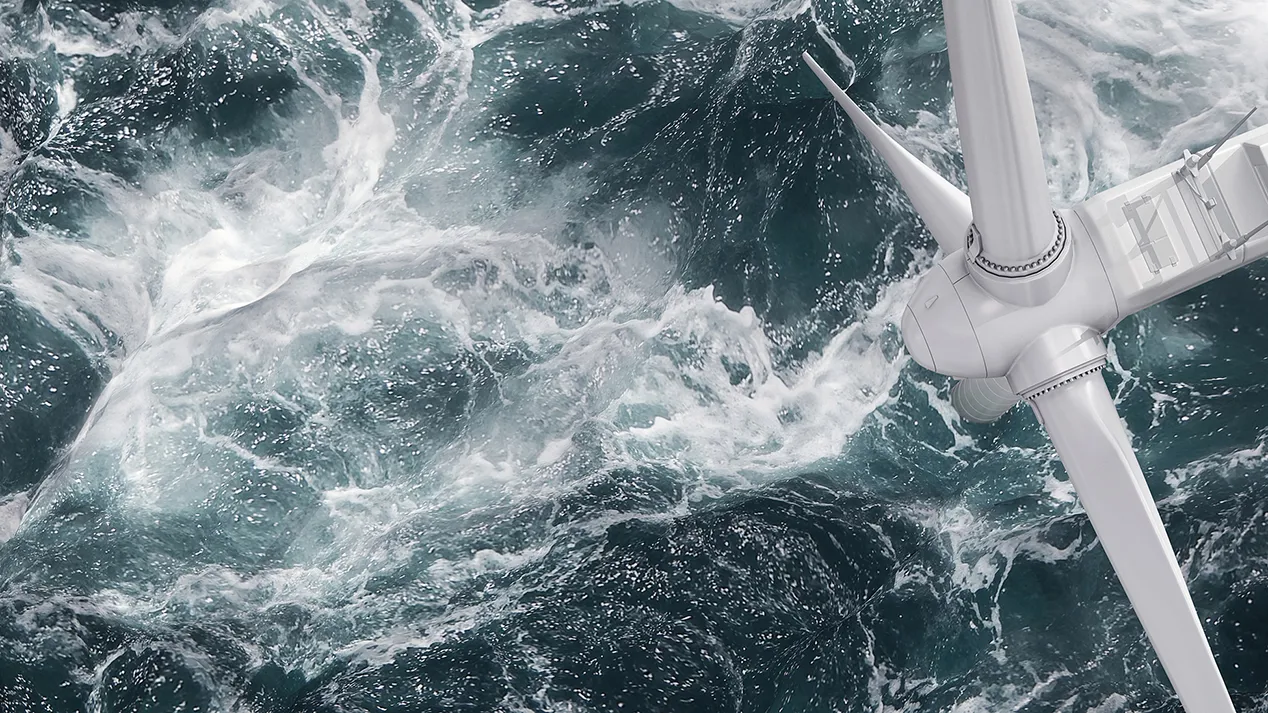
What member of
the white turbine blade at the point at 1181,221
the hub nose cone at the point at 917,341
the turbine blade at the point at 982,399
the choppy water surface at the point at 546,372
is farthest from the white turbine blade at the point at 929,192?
the choppy water surface at the point at 546,372

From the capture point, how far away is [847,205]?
19.0m

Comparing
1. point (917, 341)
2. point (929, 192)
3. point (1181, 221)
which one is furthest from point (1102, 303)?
point (929, 192)

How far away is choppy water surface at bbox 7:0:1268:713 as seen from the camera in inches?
725

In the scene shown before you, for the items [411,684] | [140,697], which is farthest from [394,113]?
[140,697]

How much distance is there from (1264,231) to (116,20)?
20.9 metres

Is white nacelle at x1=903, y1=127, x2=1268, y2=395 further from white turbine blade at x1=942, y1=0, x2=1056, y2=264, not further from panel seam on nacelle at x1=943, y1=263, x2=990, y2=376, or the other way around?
white turbine blade at x1=942, y1=0, x2=1056, y2=264

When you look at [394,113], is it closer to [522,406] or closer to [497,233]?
[497,233]

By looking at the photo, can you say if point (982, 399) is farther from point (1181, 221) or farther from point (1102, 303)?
point (1181, 221)

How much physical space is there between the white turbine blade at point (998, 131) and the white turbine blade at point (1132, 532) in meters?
2.49

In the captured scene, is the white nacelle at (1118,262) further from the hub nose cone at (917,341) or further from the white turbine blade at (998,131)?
the white turbine blade at (998,131)

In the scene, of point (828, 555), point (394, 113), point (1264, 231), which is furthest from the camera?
point (394, 113)

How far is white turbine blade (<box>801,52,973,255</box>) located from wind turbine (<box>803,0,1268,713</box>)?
0.60 metres

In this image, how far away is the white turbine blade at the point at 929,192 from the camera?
1531 centimetres

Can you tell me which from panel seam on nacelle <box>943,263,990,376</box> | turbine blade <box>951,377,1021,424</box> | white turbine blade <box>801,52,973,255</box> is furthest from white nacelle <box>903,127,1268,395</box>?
turbine blade <box>951,377,1021,424</box>
